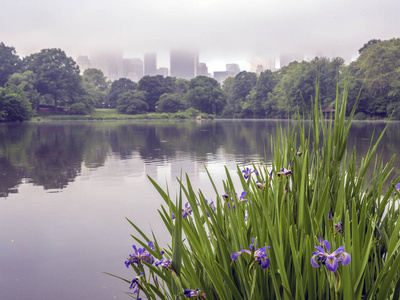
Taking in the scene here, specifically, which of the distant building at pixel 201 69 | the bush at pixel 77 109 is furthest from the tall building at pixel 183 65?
the bush at pixel 77 109

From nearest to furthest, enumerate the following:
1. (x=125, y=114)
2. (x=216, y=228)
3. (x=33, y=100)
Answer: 1. (x=216, y=228)
2. (x=33, y=100)
3. (x=125, y=114)

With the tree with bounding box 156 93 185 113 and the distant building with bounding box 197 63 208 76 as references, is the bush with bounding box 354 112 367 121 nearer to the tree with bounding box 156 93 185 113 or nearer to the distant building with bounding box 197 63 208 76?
the tree with bounding box 156 93 185 113

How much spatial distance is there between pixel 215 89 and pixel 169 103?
1140 centimetres

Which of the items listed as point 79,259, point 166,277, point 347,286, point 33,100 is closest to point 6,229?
point 79,259

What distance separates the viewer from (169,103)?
2938 inches

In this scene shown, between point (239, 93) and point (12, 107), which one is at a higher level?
point (239, 93)

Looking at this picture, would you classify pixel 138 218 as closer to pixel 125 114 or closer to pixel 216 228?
pixel 216 228

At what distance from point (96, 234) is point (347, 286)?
4011 millimetres

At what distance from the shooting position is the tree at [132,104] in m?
72.6

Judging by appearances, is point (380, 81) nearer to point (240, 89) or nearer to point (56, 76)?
point (240, 89)

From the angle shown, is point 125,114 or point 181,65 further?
point 181,65

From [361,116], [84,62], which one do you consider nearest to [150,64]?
[84,62]

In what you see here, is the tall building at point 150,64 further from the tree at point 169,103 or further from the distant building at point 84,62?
the tree at point 169,103

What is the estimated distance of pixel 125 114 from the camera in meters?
72.8
